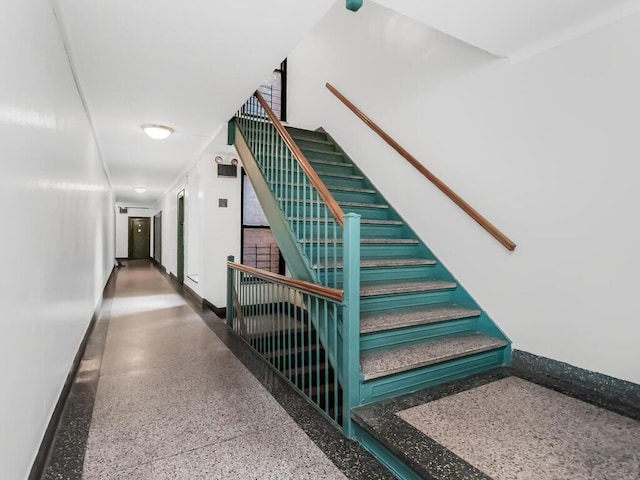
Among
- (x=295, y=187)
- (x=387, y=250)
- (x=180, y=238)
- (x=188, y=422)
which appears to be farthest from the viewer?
(x=180, y=238)

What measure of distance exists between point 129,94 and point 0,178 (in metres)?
2.42

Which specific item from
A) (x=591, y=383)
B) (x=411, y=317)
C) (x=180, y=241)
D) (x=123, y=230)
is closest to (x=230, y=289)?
(x=411, y=317)

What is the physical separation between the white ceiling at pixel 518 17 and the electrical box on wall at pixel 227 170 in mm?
3602

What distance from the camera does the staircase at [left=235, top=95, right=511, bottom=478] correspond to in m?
2.12

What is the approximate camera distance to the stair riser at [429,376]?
1962mm

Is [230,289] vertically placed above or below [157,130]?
below

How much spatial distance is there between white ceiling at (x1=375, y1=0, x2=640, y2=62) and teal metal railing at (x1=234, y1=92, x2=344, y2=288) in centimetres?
124

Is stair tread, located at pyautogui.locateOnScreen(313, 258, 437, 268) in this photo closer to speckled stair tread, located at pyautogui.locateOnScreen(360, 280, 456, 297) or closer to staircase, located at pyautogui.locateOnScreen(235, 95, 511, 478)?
staircase, located at pyautogui.locateOnScreen(235, 95, 511, 478)

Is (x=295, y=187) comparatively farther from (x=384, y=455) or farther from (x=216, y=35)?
(x=384, y=455)

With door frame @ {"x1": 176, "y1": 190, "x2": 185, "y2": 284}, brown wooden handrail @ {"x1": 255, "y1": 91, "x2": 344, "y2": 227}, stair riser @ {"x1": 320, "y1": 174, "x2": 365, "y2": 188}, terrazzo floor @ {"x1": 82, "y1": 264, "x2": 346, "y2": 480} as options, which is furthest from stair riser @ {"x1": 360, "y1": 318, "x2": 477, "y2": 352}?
door frame @ {"x1": 176, "y1": 190, "x2": 185, "y2": 284}

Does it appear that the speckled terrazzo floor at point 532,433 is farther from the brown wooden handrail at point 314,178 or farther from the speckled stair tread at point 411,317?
the brown wooden handrail at point 314,178

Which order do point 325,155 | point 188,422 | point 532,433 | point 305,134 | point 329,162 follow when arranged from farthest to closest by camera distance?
point 305,134 → point 325,155 → point 329,162 → point 188,422 → point 532,433

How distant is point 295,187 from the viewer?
3496 mm

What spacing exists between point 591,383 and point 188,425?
8.21 ft
